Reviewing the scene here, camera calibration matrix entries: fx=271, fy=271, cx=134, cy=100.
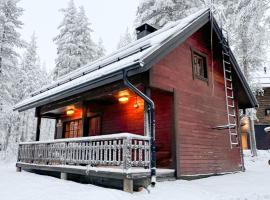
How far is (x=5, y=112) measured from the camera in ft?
72.5

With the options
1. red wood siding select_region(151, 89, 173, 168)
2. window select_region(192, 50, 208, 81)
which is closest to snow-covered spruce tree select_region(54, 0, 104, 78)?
window select_region(192, 50, 208, 81)

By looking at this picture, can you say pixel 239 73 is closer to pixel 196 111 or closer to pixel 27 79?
pixel 196 111

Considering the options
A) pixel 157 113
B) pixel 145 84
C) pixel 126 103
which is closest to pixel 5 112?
pixel 126 103

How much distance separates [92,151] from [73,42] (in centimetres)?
1881

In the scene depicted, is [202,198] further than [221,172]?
No

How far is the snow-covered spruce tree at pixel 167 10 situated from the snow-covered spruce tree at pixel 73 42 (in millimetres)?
7161

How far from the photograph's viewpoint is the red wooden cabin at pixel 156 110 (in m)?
7.57

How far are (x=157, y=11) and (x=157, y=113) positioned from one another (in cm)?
1192

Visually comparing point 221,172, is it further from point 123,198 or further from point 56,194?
point 56,194

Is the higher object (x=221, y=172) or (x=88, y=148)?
(x=88, y=148)

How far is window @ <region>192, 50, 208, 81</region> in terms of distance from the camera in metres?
11.2

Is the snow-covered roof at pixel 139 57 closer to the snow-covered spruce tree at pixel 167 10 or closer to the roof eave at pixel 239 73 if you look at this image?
the roof eave at pixel 239 73

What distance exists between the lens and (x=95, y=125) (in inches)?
539

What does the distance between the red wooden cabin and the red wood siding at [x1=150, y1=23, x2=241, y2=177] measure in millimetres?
35
